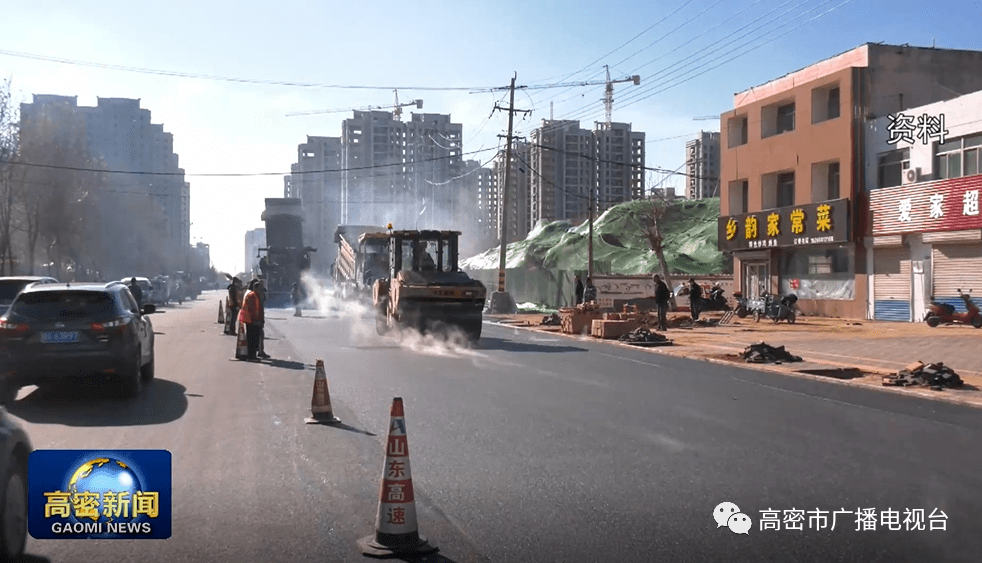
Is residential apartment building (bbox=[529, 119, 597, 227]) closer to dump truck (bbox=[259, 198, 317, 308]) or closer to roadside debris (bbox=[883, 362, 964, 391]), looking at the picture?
dump truck (bbox=[259, 198, 317, 308])

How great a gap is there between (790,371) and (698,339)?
918 cm

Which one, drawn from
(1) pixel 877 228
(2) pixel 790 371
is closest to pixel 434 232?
(2) pixel 790 371

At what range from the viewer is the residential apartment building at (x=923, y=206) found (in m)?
29.6

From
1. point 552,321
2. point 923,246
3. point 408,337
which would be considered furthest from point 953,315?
point 408,337

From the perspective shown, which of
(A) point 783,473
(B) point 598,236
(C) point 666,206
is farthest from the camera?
(B) point 598,236

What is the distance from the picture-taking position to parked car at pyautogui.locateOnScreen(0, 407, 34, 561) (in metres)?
4.84

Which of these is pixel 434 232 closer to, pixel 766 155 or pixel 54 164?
pixel 766 155

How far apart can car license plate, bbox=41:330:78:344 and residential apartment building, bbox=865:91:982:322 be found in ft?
88.0

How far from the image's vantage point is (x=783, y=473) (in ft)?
25.5

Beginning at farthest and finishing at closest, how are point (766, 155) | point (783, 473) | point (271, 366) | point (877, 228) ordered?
point (766, 155), point (877, 228), point (271, 366), point (783, 473)

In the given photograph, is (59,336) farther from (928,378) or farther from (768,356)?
(768,356)

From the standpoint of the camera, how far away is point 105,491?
17.7 feet

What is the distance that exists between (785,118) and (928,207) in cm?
1032

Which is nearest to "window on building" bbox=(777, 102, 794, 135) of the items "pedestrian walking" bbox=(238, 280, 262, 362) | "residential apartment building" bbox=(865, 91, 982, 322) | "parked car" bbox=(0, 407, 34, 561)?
"residential apartment building" bbox=(865, 91, 982, 322)
